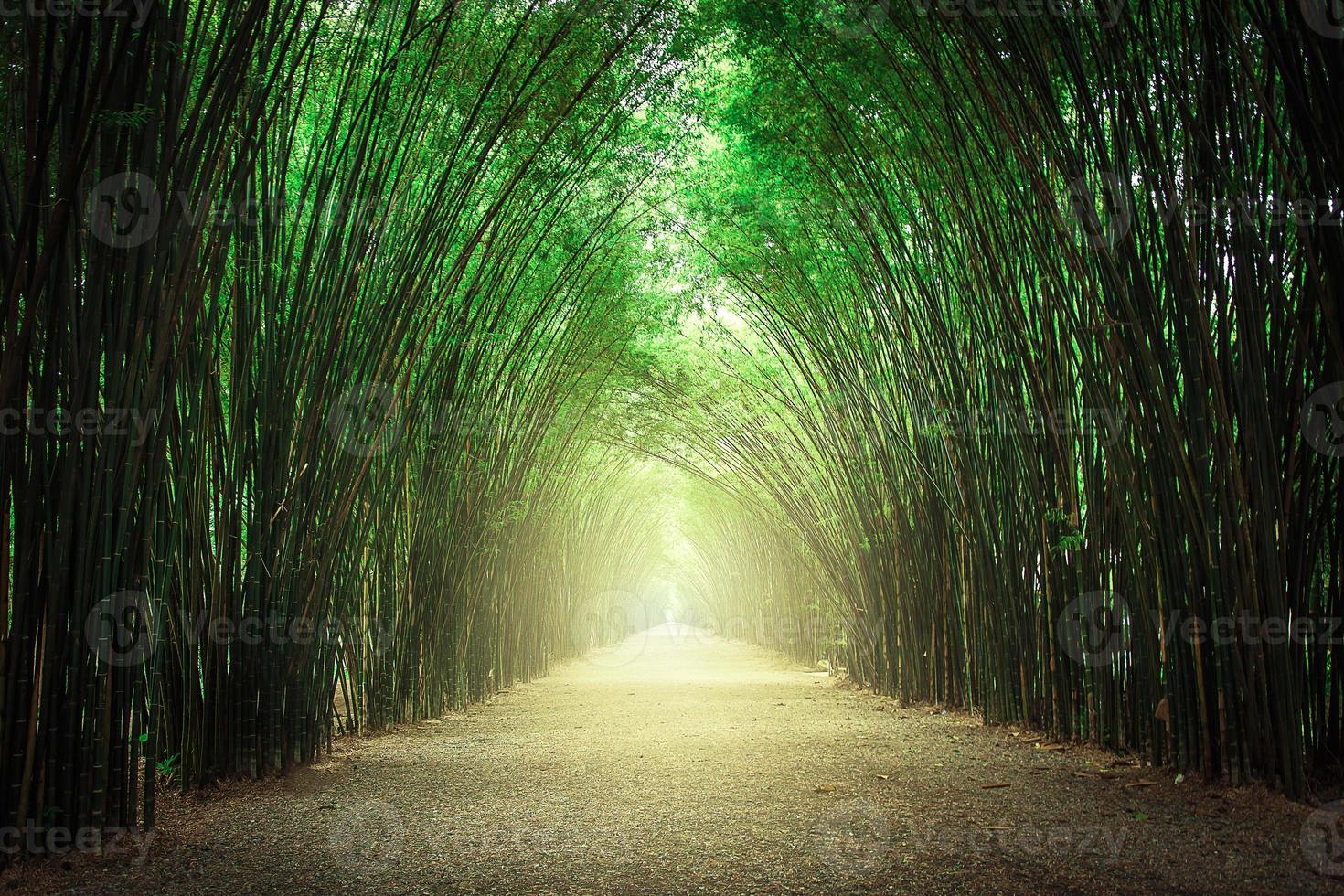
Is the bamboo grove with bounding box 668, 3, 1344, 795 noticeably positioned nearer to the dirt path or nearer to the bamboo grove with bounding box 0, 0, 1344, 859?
the bamboo grove with bounding box 0, 0, 1344, 859

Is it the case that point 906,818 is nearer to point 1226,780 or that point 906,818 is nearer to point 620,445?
point 1226,780

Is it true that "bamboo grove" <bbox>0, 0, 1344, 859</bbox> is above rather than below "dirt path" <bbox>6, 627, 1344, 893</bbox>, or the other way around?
above

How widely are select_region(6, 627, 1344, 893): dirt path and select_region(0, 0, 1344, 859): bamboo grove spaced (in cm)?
23

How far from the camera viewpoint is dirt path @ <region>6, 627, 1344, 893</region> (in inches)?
80.4

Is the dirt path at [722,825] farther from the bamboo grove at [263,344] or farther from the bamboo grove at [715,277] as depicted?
the bamboo grove at [263,344]

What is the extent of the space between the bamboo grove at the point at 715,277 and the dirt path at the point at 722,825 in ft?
0.76

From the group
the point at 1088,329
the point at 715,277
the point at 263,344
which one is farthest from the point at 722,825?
the point at 715,277

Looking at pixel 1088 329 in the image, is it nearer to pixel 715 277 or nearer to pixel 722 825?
pixel 722 825

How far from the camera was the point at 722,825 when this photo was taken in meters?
2.60

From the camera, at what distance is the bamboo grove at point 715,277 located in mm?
2115

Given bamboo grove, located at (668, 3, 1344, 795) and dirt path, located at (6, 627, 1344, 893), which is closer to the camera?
dirt path, located at (6, 627, 1344, 893)

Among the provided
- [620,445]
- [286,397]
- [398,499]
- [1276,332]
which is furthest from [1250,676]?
[620,445]

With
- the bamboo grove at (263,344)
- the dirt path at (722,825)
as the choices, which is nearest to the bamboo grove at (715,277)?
the bamboo grove at (263,344)

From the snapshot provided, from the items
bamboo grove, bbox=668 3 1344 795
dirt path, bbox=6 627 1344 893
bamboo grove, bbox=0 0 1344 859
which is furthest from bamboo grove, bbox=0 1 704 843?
bamboo grove, bbox=668 3 1344 795
